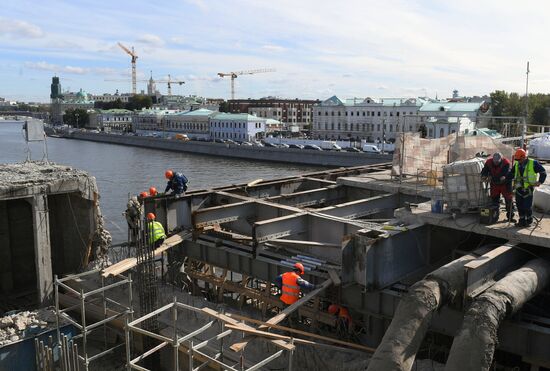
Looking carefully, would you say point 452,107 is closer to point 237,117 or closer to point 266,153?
point 266,153

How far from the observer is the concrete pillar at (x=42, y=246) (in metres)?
15.7

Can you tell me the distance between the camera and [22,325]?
44.2ft

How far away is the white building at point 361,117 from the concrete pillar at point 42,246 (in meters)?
81.5

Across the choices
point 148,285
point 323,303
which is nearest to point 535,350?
point 323,303

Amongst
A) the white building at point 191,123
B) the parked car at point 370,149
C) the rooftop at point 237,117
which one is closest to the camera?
the parked car at point 370,149

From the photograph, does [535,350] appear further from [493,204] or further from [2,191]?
[2,191]

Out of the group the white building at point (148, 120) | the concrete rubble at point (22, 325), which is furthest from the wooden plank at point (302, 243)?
the white building at point (148, 120)

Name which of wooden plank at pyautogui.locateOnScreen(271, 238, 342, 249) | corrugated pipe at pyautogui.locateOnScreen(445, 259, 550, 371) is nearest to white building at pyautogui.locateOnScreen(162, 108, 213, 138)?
wooden plank at pyautogui.locateOnScreen(271, 238, 342, 249)

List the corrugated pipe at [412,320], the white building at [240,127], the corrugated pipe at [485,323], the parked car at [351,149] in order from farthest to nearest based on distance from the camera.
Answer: the white building at [240,127]
the parked car at [351,149]
the corrugated pipe at [412,320]
the corrugated pipe at [485,323]

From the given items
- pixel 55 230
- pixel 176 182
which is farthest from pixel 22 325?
pixel 55 230

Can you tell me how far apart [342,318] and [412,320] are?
13.0 ft

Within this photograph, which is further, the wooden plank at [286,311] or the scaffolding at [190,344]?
the wooden plank at [286,311]

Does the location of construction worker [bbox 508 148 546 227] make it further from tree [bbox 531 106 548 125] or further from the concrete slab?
tree [bbox 531 106 548 125]

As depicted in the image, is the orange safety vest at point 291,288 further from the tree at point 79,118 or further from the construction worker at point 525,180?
the tree at point 79,118
